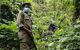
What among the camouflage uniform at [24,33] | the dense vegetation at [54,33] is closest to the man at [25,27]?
the camouflage uniform at [24,33]

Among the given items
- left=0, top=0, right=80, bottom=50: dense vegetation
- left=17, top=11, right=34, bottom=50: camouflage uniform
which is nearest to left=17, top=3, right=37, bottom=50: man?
left=17, top=11, right=34, bottom=50: camouflage uniform

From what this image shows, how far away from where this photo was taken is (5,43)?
1056 cm

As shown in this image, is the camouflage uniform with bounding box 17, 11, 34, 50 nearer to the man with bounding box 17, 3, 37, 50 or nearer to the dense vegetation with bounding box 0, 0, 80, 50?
the man with bounding box 17, 3, 37, 50

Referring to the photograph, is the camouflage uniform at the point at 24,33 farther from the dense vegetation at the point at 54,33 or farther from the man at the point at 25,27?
the dense vegetation at the point at 54,33

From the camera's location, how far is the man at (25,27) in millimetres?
8703

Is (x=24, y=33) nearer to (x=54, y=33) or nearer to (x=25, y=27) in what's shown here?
(x=25, y=27)

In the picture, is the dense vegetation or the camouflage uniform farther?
the camouflage uniform

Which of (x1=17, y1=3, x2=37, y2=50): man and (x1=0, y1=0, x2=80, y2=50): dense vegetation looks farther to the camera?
(x1=17, y1=3, x2=37, y2=50): man

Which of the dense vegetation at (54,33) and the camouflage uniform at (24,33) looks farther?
the camouflage uniform at (24,33)

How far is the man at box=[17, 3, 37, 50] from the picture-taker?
343 inches

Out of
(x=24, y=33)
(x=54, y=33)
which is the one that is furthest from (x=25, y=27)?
(x=54, y=33)

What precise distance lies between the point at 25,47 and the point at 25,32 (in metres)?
0.50

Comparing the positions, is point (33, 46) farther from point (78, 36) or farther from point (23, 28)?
point (78, 36)

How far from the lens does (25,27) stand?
8.85 metres
